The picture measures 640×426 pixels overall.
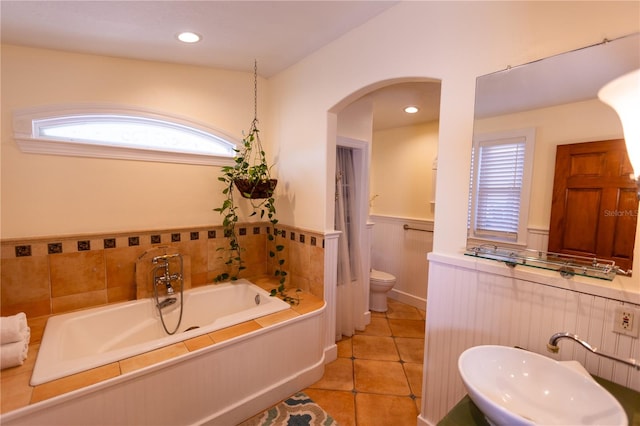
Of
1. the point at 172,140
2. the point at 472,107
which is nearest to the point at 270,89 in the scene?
the point at 172,140

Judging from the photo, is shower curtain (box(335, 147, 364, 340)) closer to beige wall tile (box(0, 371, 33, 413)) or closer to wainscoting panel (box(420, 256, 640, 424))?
wainscoting panel (box(420, 256, 640, 424))

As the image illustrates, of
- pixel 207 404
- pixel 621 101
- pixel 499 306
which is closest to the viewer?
pixel 621 101

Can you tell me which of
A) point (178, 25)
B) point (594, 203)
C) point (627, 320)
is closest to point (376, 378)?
point (627, 320)

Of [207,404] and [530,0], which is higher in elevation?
[530,0]

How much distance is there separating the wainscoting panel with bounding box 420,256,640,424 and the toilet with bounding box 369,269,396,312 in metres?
1.68

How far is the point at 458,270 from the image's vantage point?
63.8 inches

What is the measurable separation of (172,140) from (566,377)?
296 centimetres

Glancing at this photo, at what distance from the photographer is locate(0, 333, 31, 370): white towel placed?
1473mm

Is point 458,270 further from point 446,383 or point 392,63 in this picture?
point 392,63

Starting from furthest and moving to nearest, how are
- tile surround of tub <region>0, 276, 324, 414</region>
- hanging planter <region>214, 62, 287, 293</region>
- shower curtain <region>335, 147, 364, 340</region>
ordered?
shower curtain <region>335, 147, 364, 340</region> < hanging planter <region>214, 62, 287, 293</region> < tile surround of tub <region>0, 276, 324, 414</region>

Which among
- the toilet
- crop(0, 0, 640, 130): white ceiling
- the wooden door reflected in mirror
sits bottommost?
the toilet

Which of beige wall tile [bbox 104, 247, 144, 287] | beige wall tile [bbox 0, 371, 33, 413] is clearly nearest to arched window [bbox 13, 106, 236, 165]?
beige wall tile [bbox 104, 247, 144, 287]

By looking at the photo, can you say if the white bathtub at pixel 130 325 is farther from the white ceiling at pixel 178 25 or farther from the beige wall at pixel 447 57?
the white ceiling at pixel 178 25

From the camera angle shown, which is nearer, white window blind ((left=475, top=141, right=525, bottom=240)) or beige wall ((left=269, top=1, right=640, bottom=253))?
beige wall ((left=269, top=1, right=640, bottom=253))
